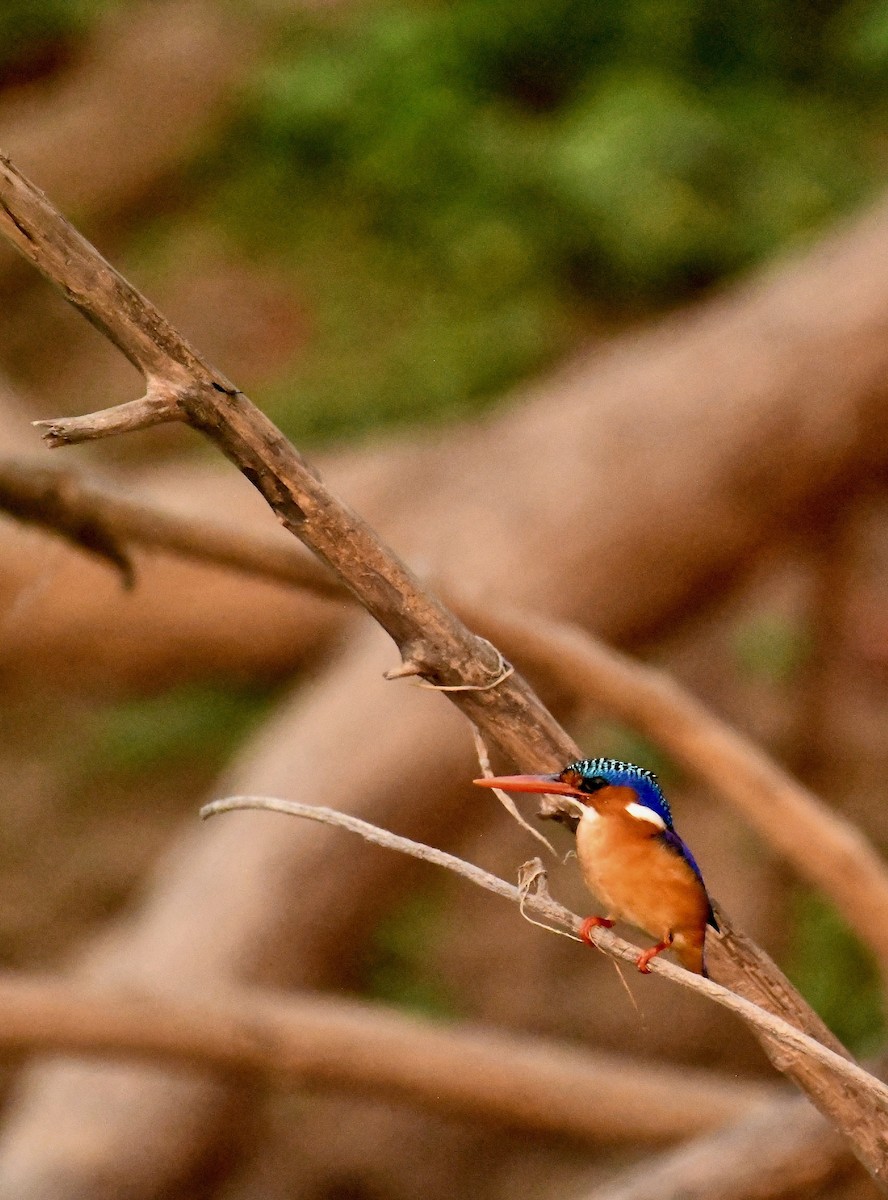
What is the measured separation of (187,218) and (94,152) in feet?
1.06

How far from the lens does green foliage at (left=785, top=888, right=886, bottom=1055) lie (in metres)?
1.97

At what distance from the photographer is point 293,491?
0.54 meters

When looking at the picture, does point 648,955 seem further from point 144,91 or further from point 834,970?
point 144,91

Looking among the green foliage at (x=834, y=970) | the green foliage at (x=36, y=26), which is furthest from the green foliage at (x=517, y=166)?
the green foliage at (x=834, y=970)

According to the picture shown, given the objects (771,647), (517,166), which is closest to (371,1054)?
(771,647)

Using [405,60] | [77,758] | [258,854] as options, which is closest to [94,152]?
[405,60]

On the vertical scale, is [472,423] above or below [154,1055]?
above

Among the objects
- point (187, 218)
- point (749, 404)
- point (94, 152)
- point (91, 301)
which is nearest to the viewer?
point (91, 301)

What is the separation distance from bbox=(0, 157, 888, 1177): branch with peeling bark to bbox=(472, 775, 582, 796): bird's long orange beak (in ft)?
0.18

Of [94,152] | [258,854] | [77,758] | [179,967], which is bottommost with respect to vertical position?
[179,967]

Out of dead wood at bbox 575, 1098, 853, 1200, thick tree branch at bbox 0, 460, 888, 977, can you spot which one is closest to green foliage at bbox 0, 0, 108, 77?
thick tree branch at bbox 0, 460, 888, 977

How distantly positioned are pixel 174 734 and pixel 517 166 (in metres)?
1.48

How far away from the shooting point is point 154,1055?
4.82 feet

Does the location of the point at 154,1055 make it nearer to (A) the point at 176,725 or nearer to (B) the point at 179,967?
(B) the point at 179,967
